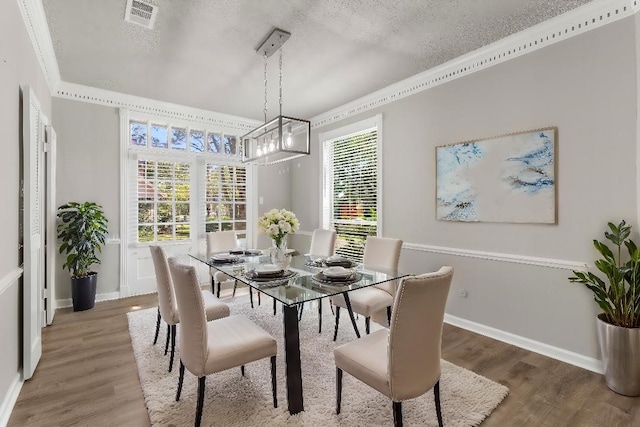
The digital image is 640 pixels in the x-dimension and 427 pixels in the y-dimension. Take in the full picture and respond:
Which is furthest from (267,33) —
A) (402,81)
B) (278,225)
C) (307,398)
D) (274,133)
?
(307,398)

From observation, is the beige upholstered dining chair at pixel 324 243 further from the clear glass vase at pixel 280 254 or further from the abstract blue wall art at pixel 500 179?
the abstract blue wall art at pixel 500 179

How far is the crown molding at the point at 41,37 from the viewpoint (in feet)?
7.74

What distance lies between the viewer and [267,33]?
2.78 m

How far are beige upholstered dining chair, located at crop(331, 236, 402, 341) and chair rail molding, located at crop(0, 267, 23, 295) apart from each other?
7.61 ft

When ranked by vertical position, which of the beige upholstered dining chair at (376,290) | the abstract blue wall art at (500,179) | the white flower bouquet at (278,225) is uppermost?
the abstract blue wall art at (500,179)

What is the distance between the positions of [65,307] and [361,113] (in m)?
4.66

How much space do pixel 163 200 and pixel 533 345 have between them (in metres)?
4.89

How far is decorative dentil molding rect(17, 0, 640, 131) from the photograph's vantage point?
2.43 m

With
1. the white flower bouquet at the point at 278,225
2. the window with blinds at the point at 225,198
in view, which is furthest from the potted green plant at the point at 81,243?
the white flower bouquet at the point at 278,225

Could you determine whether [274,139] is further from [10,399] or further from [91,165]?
[91,165]

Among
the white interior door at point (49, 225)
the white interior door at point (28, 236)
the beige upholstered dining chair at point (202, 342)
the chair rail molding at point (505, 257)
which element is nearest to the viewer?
the beige upholstered dining chair at point (202, 342)

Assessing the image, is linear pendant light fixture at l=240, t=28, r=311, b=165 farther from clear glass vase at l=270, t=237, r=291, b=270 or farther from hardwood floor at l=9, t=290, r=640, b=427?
hardwood floor at l=9, t=290, r=640, b=427

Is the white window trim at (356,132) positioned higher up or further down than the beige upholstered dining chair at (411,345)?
higher up

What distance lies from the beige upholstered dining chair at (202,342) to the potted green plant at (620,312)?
2.30 meters
